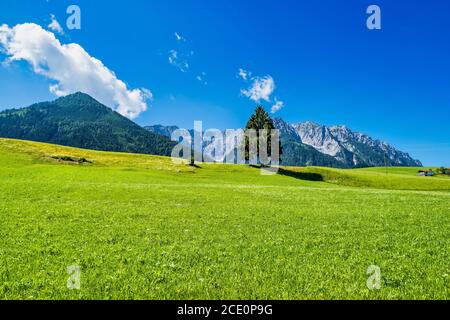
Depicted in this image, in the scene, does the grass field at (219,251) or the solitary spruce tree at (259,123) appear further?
the solitary spruce tree at (259,123)

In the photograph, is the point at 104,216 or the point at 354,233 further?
the point at 104,216

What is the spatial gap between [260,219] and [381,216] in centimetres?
988

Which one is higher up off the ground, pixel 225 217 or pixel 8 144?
pixel 8 144

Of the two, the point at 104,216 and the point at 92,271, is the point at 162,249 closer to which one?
the point at 92,271

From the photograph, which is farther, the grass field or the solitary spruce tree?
the solitary spruce tree

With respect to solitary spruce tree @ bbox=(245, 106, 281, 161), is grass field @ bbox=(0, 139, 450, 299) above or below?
below

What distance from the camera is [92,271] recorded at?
11758 millimetres

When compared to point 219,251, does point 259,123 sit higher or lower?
higher

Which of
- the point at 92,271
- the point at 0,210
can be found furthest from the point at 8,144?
the point at 92,271

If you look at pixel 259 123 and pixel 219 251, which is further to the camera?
pixel 259 123

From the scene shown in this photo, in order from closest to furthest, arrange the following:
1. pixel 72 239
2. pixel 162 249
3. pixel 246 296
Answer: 1. pixel 246 296
2. pixel 162 249
3. pixel 72 239

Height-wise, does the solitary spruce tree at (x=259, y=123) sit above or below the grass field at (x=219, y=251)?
above
